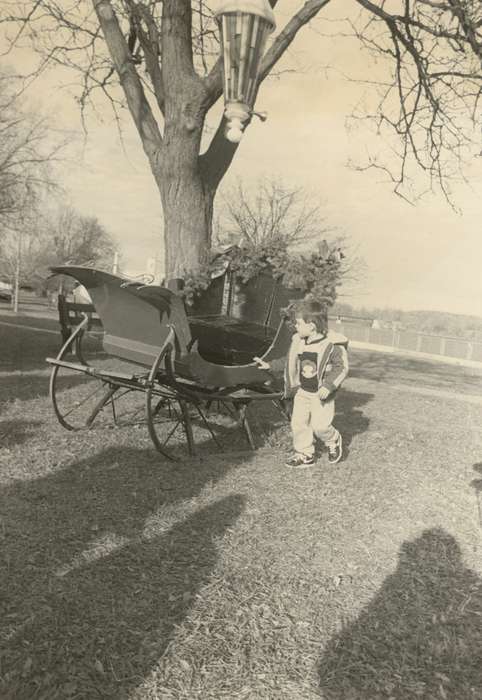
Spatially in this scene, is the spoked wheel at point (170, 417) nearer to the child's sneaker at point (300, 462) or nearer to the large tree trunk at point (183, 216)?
the child's sneaker at point (300, 462)

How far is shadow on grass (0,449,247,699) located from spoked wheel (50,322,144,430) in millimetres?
986

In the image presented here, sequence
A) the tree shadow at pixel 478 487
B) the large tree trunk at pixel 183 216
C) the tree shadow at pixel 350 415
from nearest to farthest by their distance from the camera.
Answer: the tree shadow at pixel 478 487 < the tree shadow at pixel 350 415 < the large tree trunk at pixel 183 216

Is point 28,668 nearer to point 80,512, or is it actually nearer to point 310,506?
point 80,512

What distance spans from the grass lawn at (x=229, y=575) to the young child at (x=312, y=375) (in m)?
0.32

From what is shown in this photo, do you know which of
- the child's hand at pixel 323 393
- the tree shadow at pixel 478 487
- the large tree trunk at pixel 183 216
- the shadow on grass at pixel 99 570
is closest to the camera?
the shadow on grass at pixel 99 570

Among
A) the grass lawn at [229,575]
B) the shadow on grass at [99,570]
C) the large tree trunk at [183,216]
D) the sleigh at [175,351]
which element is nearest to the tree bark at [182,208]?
the large tree trunk at [183,216]

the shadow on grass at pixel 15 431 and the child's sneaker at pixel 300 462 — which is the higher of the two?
the child's sneaker at pixel 300 462

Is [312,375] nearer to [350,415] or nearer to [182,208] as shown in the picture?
[350,415]

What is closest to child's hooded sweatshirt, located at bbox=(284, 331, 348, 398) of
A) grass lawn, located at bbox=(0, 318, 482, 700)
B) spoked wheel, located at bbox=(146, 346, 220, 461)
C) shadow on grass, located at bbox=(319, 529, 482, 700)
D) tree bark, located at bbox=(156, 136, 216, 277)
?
grass lawn, located at bbox=(0, 318, 482, 700)

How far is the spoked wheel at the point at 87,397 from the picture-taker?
611 cm

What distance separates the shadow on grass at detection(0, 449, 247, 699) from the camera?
2588 millimetres

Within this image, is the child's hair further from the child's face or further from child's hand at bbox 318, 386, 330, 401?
child's hand at bbox 318, 386, 330, 401

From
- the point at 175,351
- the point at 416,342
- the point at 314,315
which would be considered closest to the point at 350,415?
the point at 314,315

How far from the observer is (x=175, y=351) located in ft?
19.0
